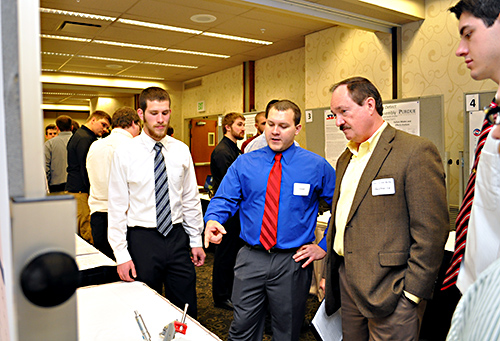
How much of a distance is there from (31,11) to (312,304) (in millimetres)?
3613

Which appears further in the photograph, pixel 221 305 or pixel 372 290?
pixel 221 305

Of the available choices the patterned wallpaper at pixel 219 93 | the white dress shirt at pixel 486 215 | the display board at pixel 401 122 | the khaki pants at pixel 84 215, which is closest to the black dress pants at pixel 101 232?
the khaki pants at pixel 84 215

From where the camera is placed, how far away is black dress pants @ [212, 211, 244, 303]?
11.6ft

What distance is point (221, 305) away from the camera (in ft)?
11.5

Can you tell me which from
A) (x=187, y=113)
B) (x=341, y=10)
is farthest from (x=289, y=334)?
(x=187, y=113)

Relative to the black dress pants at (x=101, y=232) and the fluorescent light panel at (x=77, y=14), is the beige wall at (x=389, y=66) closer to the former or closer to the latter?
the fluorescent light panel at (x=77, y=14)

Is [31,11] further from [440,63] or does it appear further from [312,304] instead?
[440,63]

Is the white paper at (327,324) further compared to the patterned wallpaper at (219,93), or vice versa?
the patterned wallpaper at (219,93)

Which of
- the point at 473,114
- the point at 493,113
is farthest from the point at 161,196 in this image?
the point at 473,114

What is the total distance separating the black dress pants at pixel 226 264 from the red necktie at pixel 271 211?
1707 mm

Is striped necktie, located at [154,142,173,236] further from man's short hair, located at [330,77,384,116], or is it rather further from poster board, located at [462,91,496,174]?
poster board, located at [462,91,496,174]

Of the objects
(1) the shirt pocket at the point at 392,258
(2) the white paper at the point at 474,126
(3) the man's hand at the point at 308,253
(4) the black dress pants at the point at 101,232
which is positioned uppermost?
(2) the white paper at the point at 474,126

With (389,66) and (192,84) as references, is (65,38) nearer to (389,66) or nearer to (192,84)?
(192,84)

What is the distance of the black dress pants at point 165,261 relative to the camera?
2072 mm
